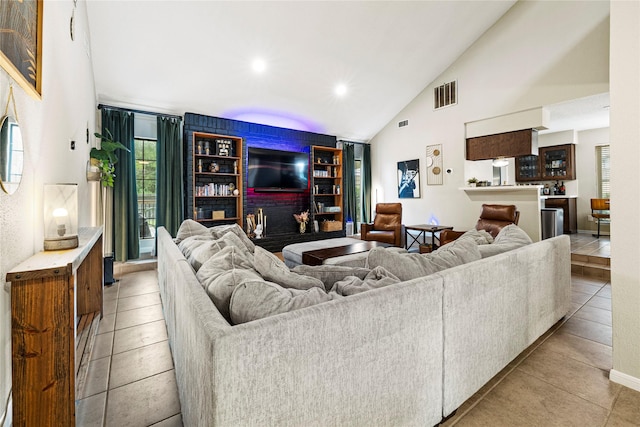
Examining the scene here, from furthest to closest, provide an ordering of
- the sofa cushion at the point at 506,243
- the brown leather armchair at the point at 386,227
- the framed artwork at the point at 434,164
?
the framed artwork at the point at 434,164 < the brown leather armchair at the point at 386,227 < the sofa cushion at the point at 506,243

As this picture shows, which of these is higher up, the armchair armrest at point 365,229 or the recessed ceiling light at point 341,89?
the recessed ceiling light at point 341,89

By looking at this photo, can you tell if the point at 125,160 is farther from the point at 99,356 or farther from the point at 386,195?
the point at 386,195

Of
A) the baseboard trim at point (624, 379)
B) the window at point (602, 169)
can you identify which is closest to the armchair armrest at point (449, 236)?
the baseboard trim at point (624, 379)

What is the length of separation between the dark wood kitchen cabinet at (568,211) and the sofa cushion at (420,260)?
22.7ft

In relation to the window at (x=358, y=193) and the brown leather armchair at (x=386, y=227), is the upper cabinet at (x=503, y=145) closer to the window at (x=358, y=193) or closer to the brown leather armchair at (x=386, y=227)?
the brown leather armchair at (x=386, y=227)

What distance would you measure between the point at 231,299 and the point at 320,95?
17.6 feet

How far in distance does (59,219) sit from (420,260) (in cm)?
204

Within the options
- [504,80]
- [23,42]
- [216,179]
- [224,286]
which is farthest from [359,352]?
[504,80]

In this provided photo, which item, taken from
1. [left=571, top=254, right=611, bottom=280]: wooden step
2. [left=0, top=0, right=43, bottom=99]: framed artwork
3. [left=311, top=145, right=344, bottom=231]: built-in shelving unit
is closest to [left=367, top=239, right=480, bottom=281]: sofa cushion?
[left=0, top=0, right=43, bottom=99]: framed artwork

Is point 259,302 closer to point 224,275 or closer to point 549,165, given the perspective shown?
point 224,275

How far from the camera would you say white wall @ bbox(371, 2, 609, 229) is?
13.8 feet

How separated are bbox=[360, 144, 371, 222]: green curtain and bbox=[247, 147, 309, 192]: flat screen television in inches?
73.9

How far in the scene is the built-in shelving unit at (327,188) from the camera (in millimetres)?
6828

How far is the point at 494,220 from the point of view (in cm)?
478
